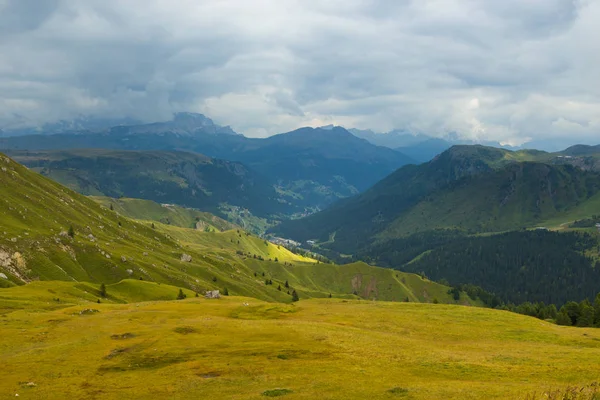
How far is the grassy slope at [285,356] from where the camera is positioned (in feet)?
147

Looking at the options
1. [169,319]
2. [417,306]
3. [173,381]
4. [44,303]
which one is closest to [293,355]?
[173,381]

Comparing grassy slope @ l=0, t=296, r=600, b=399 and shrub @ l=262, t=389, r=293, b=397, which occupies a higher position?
shrub @ l=262, t=389, r=293, b=397

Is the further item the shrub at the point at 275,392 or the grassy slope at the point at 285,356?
the grassy slope at the point at 285,356

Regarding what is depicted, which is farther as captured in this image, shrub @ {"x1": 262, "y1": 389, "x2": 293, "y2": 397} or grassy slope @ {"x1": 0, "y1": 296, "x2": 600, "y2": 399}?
grassy slope @ {"x1": 0, "y1": 296, "x2": 600, "y2": 399}

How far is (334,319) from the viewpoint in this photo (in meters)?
94.7

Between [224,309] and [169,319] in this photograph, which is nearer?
[169,319]

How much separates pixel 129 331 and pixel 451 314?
241 ft

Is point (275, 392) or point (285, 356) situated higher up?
point (275, 392)

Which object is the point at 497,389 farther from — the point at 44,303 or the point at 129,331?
the point at 44,303

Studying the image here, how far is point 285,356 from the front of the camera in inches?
2312

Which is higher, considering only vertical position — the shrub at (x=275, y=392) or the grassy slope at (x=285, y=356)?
the shrub at (x=275, y=392)

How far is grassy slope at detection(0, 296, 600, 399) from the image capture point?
44.9 m

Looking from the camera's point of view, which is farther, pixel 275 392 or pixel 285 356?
pixel 285 356

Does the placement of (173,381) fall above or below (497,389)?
below
